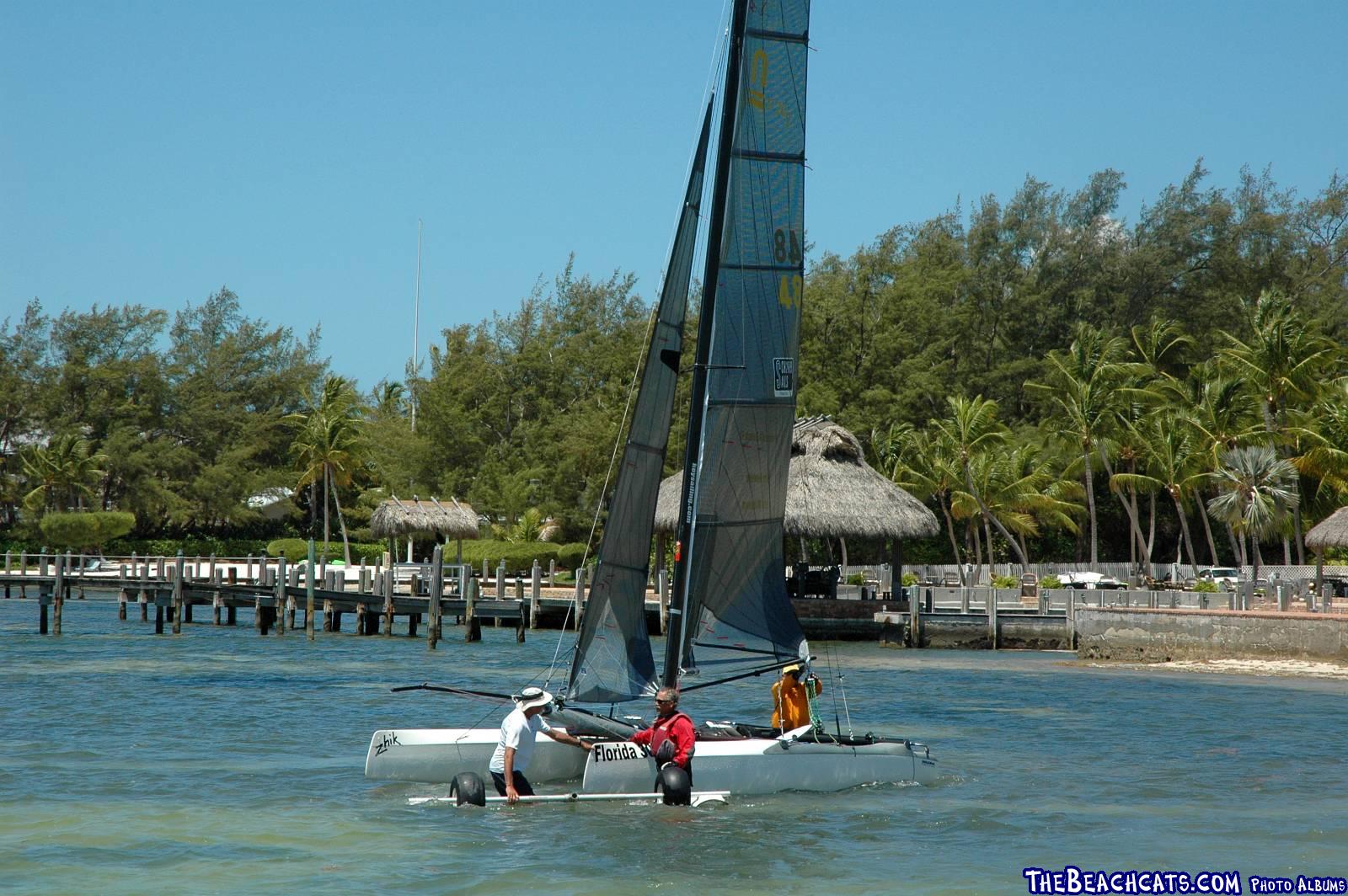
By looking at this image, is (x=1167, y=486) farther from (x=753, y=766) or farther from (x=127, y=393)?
(x=127, y=393)

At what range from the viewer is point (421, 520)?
58.0 m

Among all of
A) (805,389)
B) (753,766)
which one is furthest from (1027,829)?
(805,389)

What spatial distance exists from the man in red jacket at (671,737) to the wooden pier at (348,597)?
74.4 feet

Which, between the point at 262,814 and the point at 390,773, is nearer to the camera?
the point at 262,814

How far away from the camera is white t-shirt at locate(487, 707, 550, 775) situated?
1634 cm

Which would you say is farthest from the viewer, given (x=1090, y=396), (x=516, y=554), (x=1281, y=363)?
(x=516, y=554)

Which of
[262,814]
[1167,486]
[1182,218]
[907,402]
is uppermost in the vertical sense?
[1182,218]

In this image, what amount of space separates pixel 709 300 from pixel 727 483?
232 centimetres

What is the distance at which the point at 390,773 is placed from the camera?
17.7 meters

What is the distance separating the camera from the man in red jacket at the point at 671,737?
16472mm

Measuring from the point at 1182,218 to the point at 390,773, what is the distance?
6782 cm

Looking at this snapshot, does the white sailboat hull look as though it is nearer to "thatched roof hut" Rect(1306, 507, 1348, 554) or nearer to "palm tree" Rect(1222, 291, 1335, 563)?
"thatched roof hut" Rect(1306, 507, 1348, 554)

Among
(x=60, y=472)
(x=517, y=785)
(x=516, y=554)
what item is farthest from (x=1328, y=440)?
(x=60, y=472)

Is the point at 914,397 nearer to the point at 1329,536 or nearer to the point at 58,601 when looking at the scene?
the point at 1329,536
